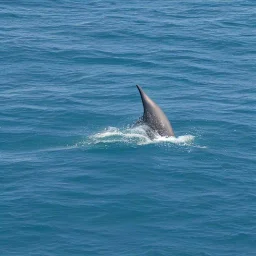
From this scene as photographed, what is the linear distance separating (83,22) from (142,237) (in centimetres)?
5598

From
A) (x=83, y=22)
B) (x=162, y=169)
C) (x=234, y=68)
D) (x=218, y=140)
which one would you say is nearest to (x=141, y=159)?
(x=162, y=169)

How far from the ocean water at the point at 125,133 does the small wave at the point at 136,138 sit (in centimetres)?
17

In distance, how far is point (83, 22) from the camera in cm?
10675

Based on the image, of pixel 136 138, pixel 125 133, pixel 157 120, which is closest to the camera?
pixel 157 120

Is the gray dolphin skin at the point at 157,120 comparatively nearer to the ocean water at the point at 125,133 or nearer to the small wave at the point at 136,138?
the small wave at the point at 136,138

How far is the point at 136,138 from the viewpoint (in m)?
70.2

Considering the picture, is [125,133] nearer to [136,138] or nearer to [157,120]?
[136,138]

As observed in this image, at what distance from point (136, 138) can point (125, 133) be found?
63.1 inches

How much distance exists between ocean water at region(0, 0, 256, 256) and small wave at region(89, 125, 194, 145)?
172 millimetres

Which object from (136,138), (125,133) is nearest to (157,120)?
(136,138)

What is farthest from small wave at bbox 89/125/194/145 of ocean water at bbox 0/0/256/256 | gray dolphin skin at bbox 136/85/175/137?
gray dolphin skin at bbox 136/85/175/137

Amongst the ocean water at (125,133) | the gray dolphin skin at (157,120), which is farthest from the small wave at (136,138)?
the gray dolphin skin at (157,120)

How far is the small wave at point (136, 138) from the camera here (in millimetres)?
69688

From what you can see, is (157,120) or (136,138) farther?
(136,138)
